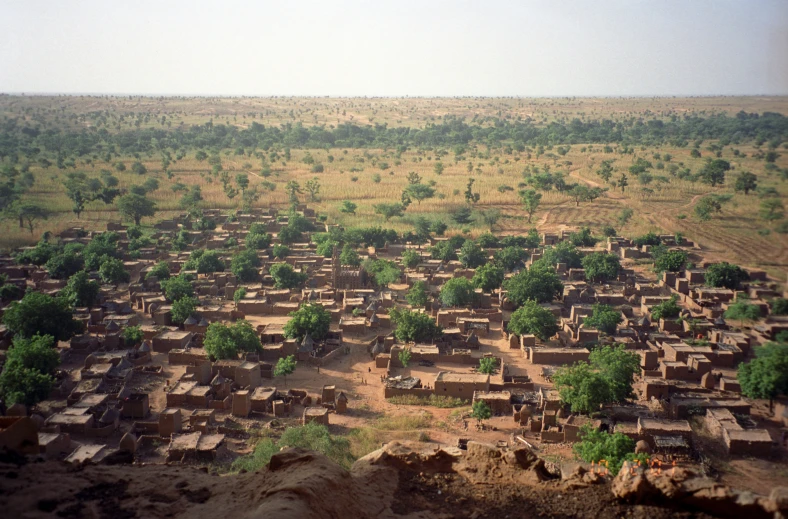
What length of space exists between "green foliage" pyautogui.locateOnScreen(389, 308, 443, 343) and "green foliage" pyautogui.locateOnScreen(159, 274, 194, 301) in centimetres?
880

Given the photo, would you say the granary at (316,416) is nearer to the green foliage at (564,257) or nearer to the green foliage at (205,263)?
the green foliage at (205,263)

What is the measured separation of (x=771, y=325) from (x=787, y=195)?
2723mm

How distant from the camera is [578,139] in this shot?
8219 cm

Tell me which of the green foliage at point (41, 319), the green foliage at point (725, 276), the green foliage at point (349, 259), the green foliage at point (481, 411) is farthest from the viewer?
the green foliage at point (349, 259)

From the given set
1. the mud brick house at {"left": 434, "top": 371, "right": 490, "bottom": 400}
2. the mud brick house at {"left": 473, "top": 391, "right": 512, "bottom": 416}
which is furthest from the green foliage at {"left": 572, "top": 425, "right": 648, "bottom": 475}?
the mud brick house at {"left": 434, "top": 371, "right": 490, "bottom": 400}

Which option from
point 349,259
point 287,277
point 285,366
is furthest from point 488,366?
point 349,259

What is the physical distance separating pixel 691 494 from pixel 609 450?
20.1 feet

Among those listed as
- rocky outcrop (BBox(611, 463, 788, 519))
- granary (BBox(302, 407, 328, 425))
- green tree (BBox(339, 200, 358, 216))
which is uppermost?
rocky outcrop (BBox(611, 463, 788, 519))

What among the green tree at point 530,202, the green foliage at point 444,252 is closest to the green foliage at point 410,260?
the green foliage at point 444,252

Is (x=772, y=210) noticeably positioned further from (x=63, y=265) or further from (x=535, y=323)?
(x=63, y=265)

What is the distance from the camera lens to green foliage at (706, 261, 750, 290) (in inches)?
1033

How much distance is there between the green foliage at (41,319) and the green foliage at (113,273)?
23.1 feet

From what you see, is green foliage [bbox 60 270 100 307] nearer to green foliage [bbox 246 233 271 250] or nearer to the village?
the village

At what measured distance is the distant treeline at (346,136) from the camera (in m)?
69.1
